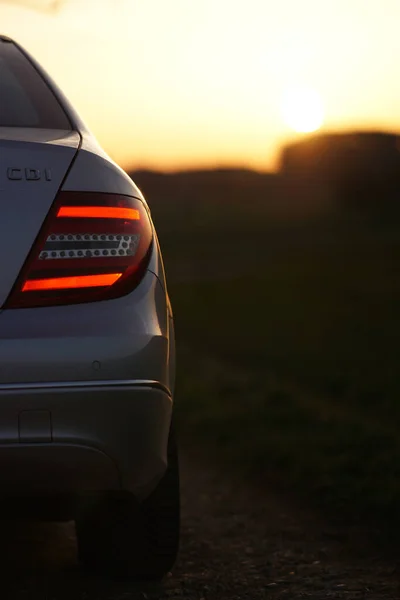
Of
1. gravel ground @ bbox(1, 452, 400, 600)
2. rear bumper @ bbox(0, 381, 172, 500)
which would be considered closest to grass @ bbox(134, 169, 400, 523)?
gravel ground @ bbox(1, 452, 400, 600)

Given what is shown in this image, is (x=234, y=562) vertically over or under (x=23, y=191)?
under

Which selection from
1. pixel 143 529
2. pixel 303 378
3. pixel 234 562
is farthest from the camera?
pixel 303 378

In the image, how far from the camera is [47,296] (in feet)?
9.19

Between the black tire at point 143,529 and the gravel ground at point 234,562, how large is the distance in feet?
0.27

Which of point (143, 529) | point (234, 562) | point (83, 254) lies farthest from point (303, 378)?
point (83, 254)

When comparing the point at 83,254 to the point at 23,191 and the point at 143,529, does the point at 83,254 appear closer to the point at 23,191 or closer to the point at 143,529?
the point at 23,191

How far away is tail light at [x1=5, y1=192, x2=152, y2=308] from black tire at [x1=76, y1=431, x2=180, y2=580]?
0.78m

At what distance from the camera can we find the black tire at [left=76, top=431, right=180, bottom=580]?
136 inches

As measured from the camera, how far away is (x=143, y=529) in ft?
11.4

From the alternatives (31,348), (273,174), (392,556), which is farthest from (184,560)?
(273,174)

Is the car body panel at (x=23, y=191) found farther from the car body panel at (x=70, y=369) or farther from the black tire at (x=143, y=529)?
the black tire at (x=143, y=529)

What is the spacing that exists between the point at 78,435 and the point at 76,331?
0.85 feet

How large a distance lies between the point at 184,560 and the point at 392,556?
2.69ft

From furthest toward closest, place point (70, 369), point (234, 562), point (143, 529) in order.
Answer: point (234, 562) < point (143, 529) < point (70, 369)
